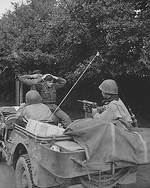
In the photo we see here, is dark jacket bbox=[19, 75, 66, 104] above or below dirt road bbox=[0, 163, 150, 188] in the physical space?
above

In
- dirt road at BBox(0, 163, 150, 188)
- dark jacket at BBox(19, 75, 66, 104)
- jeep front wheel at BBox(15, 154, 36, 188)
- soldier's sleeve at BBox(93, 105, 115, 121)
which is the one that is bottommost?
dirt road at BBox(0, 163, 150, 188)

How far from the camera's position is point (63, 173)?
4121 millimetres

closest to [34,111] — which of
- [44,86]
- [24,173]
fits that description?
[24,173]

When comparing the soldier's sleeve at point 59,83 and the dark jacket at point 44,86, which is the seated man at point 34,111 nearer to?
the dark jacket at point 44,86

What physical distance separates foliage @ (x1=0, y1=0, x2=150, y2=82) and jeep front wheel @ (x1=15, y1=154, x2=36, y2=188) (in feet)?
15.7

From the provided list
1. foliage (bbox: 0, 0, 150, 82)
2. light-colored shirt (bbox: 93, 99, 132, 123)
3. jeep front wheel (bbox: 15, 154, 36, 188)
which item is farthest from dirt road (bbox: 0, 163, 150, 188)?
foliage (bbox: 0, 0, 150, 82)

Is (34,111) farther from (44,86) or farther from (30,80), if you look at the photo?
(30,80)

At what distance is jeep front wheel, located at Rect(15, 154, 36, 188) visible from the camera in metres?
4.69

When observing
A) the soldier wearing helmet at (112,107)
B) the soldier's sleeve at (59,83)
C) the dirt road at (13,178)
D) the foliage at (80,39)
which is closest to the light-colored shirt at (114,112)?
the soldier wearing helmet at (112,107)

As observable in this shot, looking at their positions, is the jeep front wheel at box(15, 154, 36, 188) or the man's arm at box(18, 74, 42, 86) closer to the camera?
the jeep front wheel at box(15, 154, 36, 188)

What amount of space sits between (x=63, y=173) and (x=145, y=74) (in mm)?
5955

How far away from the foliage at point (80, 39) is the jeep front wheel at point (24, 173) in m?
4.78

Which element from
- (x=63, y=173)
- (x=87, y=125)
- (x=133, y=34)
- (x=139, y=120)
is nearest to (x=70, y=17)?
(x=133, y=34)

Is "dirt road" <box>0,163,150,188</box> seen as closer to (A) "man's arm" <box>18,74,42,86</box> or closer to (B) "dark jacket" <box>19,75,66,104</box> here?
(B) "dark jacket" <box>19,75,66,104</box>
